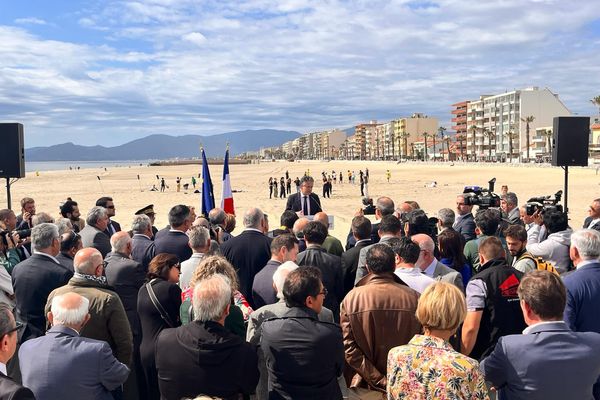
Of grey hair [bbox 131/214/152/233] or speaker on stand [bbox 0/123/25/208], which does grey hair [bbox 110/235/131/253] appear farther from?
speaker on stand [bbox 0/123/25/208]

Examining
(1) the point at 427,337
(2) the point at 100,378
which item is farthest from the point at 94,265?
(1) the point at 427,337

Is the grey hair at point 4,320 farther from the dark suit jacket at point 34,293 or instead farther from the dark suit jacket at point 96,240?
the dark suit jacket at point 96,240

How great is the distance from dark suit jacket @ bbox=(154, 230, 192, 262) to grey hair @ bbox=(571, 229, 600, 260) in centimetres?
384

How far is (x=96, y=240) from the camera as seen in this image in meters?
5.98

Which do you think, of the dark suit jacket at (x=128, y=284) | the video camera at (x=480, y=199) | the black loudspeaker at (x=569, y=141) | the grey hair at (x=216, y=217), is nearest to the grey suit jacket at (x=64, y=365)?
the dark suit jacket at (x=128, y=284)

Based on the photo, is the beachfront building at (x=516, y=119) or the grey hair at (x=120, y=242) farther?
the beachfront building at (x=516, y=119)

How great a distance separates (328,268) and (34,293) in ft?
8.29

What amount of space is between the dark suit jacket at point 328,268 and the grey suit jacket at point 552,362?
216 centimetres

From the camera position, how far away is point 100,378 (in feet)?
9.41

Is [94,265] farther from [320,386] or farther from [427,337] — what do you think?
[427,337]

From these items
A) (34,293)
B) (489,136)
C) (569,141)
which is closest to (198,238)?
(34,293)

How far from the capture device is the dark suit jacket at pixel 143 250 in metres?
5.49

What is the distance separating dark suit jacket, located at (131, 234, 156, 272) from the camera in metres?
5.49

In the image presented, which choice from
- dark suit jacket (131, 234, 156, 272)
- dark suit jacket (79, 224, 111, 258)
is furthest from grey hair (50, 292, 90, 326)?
dark suit jacket (79, 224, 111, 258)
